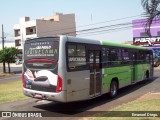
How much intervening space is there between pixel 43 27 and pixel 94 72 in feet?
225

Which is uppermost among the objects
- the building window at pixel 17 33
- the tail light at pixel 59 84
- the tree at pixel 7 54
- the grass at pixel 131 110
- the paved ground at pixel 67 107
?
the building window at pixel 17 33

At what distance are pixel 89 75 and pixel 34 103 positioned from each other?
116 inches

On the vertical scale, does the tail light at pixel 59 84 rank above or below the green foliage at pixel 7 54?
below

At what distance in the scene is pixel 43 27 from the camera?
7894 centimetres

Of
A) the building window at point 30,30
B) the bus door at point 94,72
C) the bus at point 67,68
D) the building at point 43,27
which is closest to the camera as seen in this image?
the bus at point 67,68

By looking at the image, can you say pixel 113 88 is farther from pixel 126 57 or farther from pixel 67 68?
pixel 67 68

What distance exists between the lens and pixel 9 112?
10.6 meters

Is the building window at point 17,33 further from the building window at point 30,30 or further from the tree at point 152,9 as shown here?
the tree at point 152,9

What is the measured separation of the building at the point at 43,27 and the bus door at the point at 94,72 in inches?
2554

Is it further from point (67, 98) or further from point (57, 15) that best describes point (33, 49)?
point (57, 15)

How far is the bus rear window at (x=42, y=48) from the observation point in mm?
10414

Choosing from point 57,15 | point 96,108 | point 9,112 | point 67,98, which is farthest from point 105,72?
point 57,15

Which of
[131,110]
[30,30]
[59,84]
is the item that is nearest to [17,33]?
[30,30]

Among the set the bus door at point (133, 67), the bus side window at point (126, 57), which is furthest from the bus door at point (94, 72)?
the bus door at point (133, 67)
